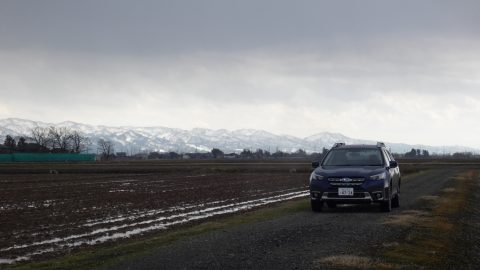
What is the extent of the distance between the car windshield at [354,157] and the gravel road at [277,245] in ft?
8.45

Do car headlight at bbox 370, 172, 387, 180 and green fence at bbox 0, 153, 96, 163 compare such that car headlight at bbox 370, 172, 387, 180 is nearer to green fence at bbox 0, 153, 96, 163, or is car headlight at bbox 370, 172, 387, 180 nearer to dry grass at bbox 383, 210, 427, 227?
dry grass at bbox 383, 210, 427, 227

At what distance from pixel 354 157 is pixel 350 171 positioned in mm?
1415

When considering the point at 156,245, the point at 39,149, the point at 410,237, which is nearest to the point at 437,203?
the point at 410,237

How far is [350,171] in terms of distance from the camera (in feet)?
55.9

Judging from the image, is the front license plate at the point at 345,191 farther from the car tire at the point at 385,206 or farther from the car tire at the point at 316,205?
the car tire at the point at 385,206

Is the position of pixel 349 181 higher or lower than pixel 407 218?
higher

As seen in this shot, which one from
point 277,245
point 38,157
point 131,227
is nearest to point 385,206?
point 277,245

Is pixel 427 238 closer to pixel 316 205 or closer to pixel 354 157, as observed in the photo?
pixel 316 205

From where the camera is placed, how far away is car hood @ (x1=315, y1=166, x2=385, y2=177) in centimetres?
1689

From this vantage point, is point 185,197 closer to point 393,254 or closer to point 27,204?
point 27,204

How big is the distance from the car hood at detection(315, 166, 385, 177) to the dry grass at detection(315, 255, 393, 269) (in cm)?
717

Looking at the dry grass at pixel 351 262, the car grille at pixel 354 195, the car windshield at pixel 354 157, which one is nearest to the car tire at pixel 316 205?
the car grille at pixel 354 195

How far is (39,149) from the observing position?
588ft

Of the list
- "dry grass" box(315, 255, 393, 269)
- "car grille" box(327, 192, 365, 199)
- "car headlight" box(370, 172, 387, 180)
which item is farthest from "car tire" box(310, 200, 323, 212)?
"dry grass" box(315, 255, 393, 269)
